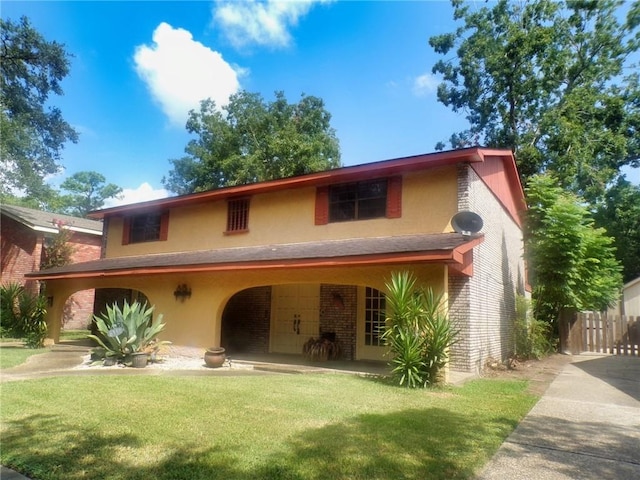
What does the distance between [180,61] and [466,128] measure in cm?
2026

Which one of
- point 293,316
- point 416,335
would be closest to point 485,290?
point 416,335

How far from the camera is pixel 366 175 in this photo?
37.4 ft

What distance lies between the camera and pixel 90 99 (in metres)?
14.4

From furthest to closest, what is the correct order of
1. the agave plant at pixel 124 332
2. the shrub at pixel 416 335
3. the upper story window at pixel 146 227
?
the upper story window at pixel 146 227, the agave plant at pixel 124 332, the shrub at pixel 416 335

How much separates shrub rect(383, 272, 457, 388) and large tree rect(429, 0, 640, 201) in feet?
58.0

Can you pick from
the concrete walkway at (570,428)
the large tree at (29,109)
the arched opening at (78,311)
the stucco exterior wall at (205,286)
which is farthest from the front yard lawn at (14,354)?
the large tree at (29,109)

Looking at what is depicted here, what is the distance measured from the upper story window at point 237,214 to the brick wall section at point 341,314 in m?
3.61

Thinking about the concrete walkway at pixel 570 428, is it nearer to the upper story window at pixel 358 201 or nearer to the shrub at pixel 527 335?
the shrub at pixel 527 335

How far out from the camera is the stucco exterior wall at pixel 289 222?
10.5m

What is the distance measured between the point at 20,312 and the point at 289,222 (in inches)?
456

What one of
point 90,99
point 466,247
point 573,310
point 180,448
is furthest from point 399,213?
point 90,99

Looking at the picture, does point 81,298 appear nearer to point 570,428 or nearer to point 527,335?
point 527,335

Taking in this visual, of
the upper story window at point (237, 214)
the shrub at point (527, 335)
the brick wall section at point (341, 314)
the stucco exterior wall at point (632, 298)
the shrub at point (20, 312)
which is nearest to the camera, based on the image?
the brick wall section at point (341, 314)

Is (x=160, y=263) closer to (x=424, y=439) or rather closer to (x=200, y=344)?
(x=200, y=344)
